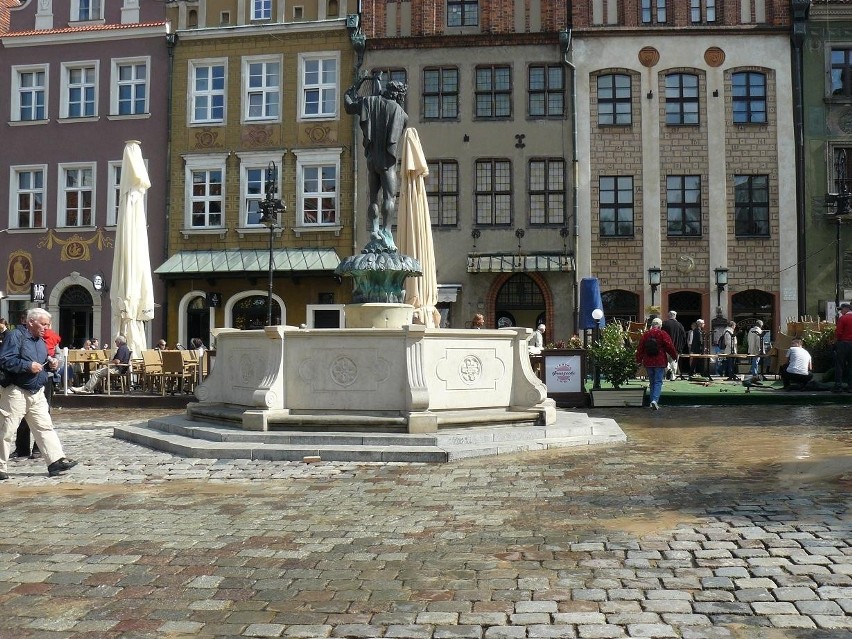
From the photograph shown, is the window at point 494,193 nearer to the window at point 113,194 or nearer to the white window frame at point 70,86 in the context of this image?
the window at point 113,194

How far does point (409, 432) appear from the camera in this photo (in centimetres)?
970

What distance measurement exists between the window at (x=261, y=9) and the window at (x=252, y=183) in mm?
4777

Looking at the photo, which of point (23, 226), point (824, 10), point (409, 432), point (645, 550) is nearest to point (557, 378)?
point (409, 432)

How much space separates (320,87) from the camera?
95.3 feet

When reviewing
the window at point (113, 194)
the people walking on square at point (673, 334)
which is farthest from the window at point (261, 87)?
the people walking on square at point (673, 334)

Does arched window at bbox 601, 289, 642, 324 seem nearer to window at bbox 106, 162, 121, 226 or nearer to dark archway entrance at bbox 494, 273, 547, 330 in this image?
dark archway entrance at bbox 494, 273, 547, 330

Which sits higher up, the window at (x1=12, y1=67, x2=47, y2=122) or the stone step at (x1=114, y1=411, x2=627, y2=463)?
the window at (x1=12, y1=67, x2=47, y2=122)

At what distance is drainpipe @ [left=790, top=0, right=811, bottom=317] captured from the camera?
27.1 m

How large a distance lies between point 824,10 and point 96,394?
2428cm

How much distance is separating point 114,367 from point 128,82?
15.5 m

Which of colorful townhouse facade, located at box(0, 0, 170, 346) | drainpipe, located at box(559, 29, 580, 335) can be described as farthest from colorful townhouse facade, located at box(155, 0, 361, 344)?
drainpipe, located at box(559, 29, 580, 335)

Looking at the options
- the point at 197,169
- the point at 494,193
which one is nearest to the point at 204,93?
the point at 197,169

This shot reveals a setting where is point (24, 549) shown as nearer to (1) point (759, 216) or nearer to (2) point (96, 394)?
(2) point (96, 394)

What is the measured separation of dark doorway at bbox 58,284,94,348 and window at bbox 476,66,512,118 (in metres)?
14.6
